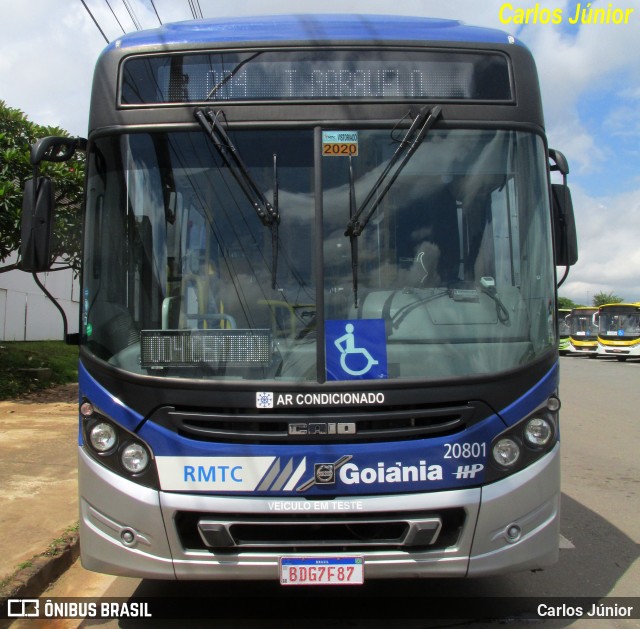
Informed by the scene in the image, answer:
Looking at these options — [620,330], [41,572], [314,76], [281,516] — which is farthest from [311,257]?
[620,330]

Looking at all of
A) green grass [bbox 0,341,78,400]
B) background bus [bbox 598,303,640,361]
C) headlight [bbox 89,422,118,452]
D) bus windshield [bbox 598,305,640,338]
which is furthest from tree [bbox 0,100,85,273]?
bus windshield [bbox 598,305,640,338]

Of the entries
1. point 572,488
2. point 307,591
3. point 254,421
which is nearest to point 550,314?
point 254,421

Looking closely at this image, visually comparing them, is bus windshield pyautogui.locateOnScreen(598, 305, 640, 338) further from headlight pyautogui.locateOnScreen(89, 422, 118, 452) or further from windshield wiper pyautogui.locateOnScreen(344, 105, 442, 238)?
headlight pyautogui.locateOnScreen(89, 422, 118, 452)

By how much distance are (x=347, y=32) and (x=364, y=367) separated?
6.42 feet

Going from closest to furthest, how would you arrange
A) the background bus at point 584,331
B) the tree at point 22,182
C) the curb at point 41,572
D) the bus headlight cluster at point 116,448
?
the bus headlight cluster at point 116,448
the curb at point 41,572
the tree at point 22,182
the background bus at point 584,331

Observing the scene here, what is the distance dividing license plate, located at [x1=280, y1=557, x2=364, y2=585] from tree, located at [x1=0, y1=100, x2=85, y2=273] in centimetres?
947

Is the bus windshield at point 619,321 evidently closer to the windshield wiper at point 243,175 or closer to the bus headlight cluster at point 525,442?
the bus headlight cluster at point 525,442

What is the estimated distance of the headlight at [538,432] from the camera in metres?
3.69

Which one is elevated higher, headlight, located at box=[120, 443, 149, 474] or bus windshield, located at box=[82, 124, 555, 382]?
bus windshield, located at box=[82, 124, 555, 382]

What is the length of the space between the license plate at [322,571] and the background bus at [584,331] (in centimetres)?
3661

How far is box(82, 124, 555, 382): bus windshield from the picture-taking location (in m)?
3.68

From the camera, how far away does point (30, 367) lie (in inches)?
598

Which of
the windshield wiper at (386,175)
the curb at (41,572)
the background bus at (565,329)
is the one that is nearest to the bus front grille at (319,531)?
the windshield wiper at (386,175)

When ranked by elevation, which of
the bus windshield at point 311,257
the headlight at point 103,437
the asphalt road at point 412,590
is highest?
the bus windshield at point 311,257
